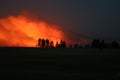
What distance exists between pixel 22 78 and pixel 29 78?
0.73 meters

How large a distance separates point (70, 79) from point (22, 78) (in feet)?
16.0

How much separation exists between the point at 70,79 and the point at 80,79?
3.29ft

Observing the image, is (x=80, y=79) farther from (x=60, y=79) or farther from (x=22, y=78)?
(x=22, y=78)

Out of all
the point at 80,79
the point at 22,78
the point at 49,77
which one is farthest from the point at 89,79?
the point at 22,78

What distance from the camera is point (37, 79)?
34.6 metres

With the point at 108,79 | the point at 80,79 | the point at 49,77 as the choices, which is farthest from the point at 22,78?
the point at 108,79

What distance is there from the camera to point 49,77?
36.6 metres

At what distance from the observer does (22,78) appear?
35.3 metres

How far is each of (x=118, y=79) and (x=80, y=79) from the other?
3.76 meters

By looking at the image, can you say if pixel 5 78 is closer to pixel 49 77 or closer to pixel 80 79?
pixel 49 77

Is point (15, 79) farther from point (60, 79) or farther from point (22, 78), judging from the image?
point (60, 79)

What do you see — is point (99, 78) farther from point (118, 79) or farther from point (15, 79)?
point (15, 79)

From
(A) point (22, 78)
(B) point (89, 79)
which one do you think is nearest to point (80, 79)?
(B) point (89, 79)

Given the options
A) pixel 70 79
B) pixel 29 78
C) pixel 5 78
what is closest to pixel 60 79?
pixel 70 79
